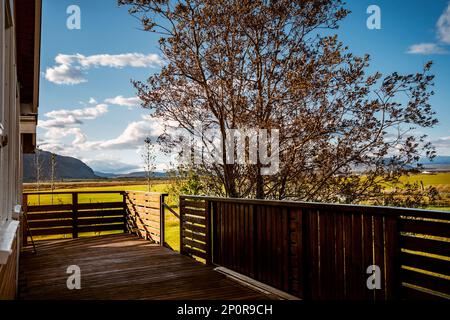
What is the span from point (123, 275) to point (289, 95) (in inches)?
174

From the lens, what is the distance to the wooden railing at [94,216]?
8.73 metres

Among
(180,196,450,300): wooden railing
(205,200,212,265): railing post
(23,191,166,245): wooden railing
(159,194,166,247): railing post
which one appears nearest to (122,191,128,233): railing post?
(23,191,166,245): wooden railing

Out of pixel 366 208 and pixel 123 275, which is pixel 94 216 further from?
pixel 366 208

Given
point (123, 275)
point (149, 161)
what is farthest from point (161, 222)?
point (149, 161)

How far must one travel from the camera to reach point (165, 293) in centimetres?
475

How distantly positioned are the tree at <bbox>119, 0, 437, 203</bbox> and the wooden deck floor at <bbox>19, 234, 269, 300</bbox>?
2293 mm

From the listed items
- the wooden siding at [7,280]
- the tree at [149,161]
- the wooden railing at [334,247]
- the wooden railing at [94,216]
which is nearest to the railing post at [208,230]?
the wooden railing at [334,247]

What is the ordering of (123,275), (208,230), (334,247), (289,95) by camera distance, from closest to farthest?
(334,247) → (123,275) → (208,230) → (289,95)

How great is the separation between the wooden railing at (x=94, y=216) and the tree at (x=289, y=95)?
1.72 meters

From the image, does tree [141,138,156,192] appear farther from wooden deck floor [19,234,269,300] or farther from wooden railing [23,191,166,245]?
wooden deck floor [19,234,269,300]

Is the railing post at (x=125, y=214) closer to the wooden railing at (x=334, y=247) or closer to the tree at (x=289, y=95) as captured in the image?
the tree at (x=289, y=95)

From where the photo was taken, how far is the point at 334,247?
12.2 feet

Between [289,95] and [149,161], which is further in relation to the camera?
[149,161]

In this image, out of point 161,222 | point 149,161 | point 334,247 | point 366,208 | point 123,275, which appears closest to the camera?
point 366,208
